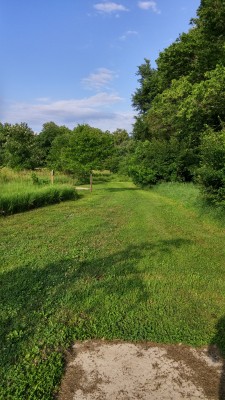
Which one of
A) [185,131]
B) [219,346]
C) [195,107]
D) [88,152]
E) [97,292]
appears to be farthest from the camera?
[185,131]

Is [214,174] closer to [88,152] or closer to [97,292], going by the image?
[97,292]

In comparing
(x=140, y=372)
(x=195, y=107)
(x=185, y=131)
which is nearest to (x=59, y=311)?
(x=140, y=372)

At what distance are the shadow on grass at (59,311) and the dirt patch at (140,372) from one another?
149mm

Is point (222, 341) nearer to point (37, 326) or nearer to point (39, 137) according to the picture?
point (37, 326)

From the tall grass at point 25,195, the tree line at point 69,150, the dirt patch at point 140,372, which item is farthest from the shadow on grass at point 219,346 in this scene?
the tree line at point 69,150

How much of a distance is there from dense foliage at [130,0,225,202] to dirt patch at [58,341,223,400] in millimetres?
6723

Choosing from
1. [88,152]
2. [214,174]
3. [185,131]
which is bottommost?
[214,174]

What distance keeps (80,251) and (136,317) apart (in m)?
2.53

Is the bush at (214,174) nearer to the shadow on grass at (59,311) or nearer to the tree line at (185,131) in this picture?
the tree line at (185,131)

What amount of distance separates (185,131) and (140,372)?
62.2ft

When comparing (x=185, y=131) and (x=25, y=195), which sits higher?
(x=185, y=131)

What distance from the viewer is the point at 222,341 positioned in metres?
2.92

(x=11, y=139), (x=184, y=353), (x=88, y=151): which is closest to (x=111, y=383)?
(x=184, y=353)

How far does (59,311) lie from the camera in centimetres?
335
